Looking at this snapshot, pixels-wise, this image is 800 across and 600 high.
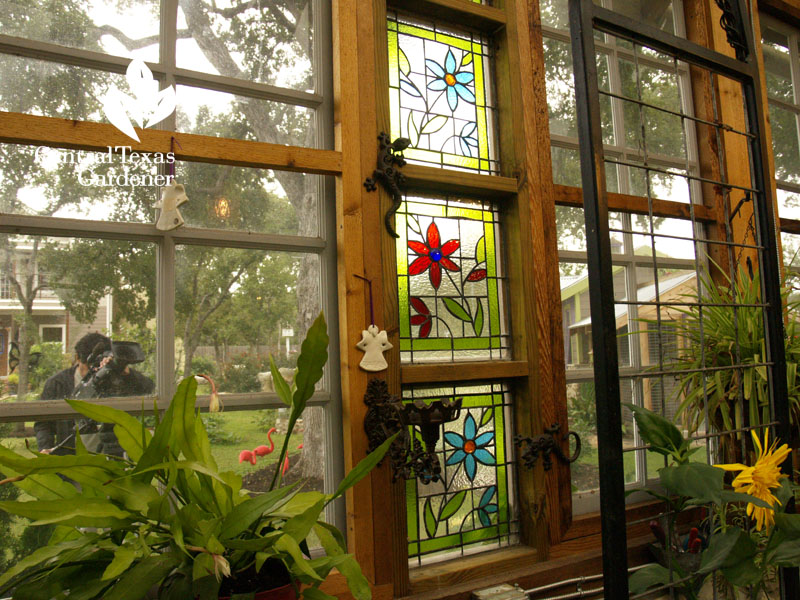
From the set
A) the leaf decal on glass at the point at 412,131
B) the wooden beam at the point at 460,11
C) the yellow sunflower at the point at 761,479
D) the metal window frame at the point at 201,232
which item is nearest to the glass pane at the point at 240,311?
the metal window frame at the point at 201,232

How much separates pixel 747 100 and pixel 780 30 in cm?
148

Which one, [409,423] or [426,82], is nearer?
[409,423]

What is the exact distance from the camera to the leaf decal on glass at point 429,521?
5.62 feet

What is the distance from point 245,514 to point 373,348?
2.18 feet

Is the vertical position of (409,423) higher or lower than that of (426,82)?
lower

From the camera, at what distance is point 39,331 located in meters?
1.37

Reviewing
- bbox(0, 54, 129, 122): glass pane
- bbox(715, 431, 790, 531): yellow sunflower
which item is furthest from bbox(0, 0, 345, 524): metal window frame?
bbox(715, 431, 790, 531): yellow sunflower

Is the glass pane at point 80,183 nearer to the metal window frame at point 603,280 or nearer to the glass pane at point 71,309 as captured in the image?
the glass pane at point 71,309

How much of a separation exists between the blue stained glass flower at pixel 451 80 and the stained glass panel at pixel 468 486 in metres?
0.97

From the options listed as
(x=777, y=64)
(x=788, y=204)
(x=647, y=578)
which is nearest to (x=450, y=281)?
(x=647, y=578)

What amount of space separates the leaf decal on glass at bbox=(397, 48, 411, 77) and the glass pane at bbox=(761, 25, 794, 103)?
202 cm

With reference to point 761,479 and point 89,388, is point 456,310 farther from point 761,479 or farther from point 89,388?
point 89,388

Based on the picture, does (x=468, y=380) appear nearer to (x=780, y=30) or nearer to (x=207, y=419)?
(x=207, y=419)

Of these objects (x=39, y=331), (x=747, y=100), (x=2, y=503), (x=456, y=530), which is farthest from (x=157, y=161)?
(x=747, y=100)
